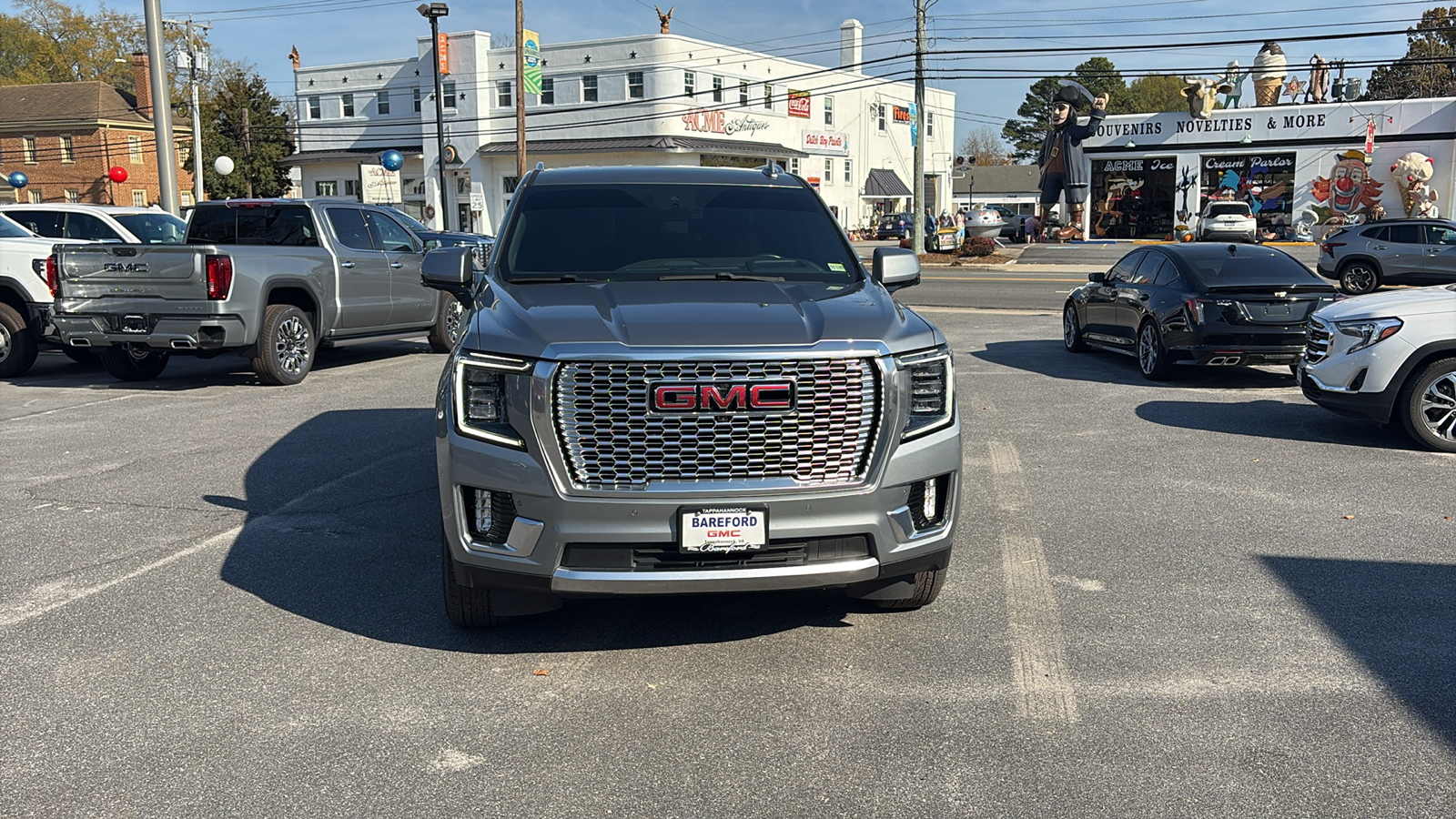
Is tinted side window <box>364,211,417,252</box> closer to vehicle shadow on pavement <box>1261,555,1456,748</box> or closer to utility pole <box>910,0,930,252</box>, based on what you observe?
vehicle shadow on pavement <box>1261,555,1456,748</box>

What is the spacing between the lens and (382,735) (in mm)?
4012

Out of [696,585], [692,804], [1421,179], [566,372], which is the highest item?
[1421,179]

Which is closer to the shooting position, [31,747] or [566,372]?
[31,747]

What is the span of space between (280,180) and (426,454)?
65061mm

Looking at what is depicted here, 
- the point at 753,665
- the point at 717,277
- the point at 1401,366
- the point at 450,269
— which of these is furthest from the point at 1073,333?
the point at 753,665

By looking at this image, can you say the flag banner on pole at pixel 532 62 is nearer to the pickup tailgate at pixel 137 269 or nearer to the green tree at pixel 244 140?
the green tree at pixel 244 140

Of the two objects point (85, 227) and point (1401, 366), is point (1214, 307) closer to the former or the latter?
point (1401, 366)

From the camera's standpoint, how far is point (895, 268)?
604cm

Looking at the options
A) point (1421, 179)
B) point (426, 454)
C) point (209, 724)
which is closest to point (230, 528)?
point (426, 454)

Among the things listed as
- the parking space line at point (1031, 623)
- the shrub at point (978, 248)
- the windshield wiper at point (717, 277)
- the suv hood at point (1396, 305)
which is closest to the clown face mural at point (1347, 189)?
the shrub at point (978, 248)

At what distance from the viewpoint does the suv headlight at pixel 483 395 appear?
14.4 feet

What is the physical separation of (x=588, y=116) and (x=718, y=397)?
189 ft

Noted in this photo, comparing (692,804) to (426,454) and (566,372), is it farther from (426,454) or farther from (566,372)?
(426,454)

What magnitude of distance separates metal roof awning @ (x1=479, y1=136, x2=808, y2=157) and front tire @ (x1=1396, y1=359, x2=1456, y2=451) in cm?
4813
